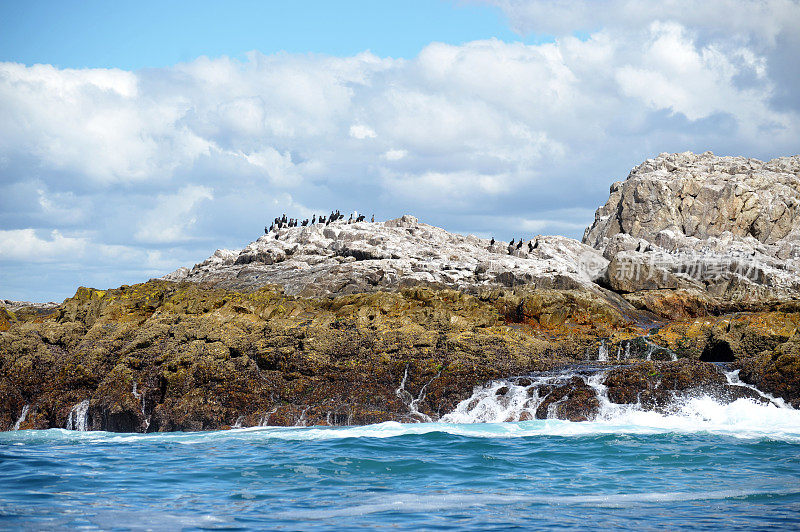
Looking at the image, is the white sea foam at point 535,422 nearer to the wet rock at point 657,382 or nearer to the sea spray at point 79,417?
the sea spray at point 79,417

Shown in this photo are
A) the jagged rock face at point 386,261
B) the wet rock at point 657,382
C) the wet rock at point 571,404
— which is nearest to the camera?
the wet rock at point 571,404

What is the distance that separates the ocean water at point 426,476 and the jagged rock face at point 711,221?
3207 centimetres

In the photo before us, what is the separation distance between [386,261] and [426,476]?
33511 mm

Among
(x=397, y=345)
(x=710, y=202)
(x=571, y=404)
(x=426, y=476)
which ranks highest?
(x=710, y=202)

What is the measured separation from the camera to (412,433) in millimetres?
17109

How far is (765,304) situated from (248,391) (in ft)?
105

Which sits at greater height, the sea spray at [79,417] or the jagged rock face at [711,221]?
the jagged rock face at [711,221]

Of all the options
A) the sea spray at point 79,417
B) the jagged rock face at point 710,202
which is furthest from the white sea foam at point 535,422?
the jagged rock face at point 710,202

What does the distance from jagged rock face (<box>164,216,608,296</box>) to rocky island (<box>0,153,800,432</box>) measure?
0.25 meters

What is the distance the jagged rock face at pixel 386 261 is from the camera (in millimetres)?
41719

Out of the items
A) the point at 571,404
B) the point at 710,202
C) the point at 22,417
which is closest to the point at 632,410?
the point at 571,404

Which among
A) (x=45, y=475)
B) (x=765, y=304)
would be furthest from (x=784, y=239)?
(x=45, y=475)

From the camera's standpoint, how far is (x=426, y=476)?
12.2 meters

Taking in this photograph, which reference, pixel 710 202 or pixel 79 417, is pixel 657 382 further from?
pixel 710 202
